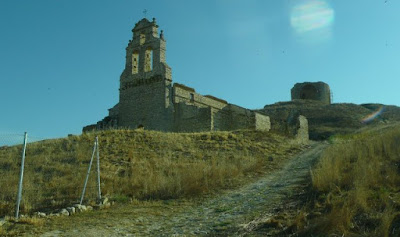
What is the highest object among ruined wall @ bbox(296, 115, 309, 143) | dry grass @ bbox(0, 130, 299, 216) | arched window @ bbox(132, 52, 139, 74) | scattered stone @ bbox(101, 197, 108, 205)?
arched window @ bbox(132, 52, 139, 74)

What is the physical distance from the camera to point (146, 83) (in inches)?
1154

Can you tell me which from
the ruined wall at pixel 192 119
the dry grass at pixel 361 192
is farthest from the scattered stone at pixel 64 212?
the ruined wall at pixel 192 119

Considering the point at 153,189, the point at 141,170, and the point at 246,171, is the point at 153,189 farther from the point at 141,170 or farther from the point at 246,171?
the point at 246,171

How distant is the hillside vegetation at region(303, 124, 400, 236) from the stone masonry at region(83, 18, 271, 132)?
49.3 feet

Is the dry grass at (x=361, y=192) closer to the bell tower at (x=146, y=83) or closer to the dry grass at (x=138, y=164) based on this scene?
the dry grass at (x=138, y=164)

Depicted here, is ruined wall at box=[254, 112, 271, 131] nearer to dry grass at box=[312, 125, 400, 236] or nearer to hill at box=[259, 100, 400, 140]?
hill at box=[259, 100, 400, 140]

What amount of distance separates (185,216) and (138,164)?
6.31 metres

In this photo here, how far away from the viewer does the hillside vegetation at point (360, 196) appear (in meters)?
6.13

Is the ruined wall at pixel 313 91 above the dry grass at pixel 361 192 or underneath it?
above

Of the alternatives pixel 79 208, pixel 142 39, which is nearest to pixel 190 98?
pixel 142 39

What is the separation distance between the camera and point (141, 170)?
13.2 metres

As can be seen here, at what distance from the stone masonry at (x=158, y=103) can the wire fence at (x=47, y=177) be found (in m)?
9.42

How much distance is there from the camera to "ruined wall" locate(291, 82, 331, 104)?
178ft

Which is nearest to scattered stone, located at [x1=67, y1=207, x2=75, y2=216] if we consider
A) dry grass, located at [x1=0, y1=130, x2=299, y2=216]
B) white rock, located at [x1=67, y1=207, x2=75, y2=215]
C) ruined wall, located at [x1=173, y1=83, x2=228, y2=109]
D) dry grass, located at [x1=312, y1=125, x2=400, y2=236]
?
white rock, located at [x1=67, y1=207, x2=75, y2=215]
